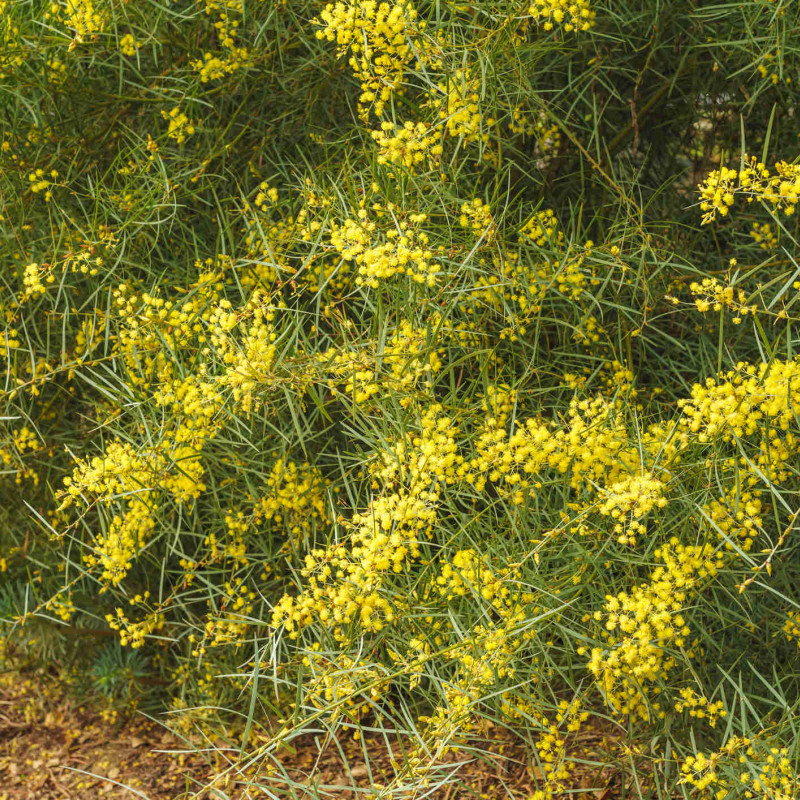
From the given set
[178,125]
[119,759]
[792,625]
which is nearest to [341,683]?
[792,625]

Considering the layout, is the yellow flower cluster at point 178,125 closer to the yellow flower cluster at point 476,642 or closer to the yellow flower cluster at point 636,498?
the yellow flower cluster at point 476,642

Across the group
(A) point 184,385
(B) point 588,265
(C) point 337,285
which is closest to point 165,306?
(A) point 184,385

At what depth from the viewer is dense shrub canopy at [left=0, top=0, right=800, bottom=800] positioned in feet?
5.99

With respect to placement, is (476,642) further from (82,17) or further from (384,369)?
(82,17)

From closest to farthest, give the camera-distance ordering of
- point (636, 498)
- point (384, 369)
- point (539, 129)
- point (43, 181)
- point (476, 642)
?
point (636, 498), point (476, 642), point (384, 369), point (539, 129), point (43, 181)

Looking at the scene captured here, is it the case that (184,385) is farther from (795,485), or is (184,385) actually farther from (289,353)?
(795,485)

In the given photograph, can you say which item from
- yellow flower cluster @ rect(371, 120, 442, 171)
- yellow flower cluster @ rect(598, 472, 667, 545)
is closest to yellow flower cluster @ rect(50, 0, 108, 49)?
yellow flower cluster @ rect(371, 120, 442, 171)

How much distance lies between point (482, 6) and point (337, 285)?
817 millimetres

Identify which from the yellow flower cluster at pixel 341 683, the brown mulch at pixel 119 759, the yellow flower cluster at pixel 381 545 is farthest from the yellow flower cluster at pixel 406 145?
the brown mulch at pixel 119 759

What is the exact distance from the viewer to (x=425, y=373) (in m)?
2.12

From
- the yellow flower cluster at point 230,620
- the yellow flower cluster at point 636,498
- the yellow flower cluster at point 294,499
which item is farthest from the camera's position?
the yellow flower cluster at point 294,499

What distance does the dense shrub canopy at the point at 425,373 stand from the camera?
1.83m

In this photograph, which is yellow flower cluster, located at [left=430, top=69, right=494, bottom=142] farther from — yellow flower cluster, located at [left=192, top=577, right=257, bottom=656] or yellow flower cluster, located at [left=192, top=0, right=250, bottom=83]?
yellow flower cluster, located at [left=192, top=577, right=257, bottom=656]

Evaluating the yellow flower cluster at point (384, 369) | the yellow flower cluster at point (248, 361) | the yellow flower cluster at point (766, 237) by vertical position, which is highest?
the yellow flower cluster at point (248, 361)
